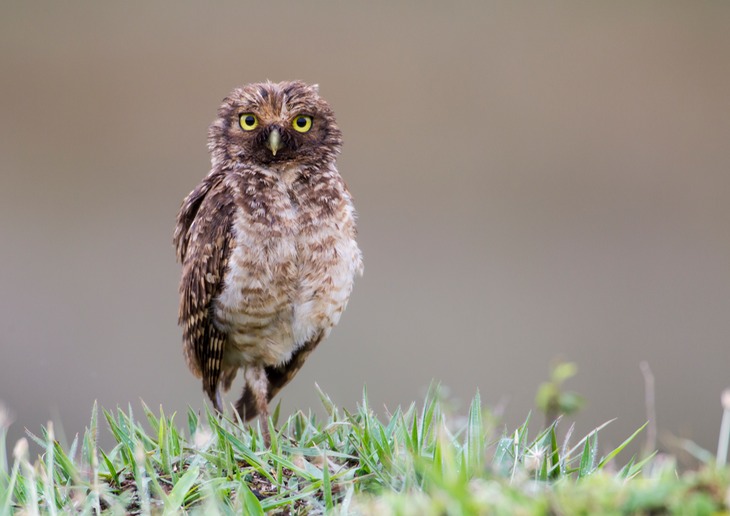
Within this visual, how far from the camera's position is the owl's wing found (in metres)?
3.01

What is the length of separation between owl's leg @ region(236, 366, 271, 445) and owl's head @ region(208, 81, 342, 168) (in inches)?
29.7

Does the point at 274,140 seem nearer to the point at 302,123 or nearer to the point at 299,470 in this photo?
the point at 302,123

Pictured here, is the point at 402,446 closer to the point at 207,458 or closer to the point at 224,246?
the point at 207,458

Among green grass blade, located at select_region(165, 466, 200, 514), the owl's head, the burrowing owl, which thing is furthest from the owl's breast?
green grass blade, located at select_region(165, 466, 200, 514)

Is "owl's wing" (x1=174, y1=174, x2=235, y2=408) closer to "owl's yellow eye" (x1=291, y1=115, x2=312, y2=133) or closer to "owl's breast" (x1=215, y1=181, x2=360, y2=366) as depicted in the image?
"owl's breast" (x1=215, y1=181, x2=360, y2=366)

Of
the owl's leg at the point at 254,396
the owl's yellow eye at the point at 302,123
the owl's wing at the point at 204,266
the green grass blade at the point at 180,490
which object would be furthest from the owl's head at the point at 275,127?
the green grass blade at the point at 180,490

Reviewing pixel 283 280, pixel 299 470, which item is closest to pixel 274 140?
pixel 283 280

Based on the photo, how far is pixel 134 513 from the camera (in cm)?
205

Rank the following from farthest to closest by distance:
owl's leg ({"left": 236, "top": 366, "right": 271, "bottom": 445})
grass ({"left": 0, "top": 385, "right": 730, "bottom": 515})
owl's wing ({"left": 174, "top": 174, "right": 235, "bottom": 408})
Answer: owl's leg ({"left": 236, "top": 366, "right": 271, "bottom": 445}), owl's wing ({"left": 174, "top": 174, "right": 235, "bottom": 408}), grass ({"left": 0, "top": 385, "right": 730, "bottom": 515})

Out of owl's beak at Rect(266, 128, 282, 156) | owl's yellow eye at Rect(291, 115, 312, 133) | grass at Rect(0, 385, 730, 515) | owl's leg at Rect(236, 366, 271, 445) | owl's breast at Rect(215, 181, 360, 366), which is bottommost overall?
owl's leg at Rect(236, 366, 271, 445)

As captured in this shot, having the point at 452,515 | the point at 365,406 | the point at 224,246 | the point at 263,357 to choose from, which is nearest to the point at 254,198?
the point at 224,246

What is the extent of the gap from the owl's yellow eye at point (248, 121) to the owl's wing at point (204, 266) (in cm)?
21

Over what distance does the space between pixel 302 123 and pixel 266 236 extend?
0.40 metres

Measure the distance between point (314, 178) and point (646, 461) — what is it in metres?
1.46
